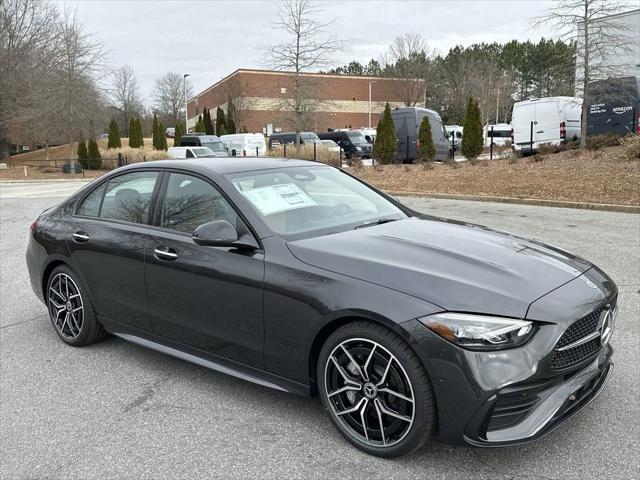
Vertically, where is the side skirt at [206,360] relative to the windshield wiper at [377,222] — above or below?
below

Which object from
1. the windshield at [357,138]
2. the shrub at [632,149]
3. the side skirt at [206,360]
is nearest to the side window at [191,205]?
the side skirt at [206,360]

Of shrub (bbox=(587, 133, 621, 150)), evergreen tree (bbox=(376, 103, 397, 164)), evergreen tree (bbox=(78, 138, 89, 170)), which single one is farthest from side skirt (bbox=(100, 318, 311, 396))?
evergreen tree (bbox=(78, 138, 89, 170))

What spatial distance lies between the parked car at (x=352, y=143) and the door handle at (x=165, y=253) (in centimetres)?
2953

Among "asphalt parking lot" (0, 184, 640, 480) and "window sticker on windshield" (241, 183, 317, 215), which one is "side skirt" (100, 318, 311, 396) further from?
"window sticker on windshield" (241, 183, 317, 215)

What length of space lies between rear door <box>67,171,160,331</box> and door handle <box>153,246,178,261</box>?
17 cm

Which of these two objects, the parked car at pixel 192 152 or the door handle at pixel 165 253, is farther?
the parked car at pixel 192 152

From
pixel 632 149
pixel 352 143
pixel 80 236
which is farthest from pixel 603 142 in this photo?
pixel 352 143

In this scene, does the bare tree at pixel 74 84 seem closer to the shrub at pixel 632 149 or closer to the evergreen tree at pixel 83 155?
the evergreen tree at pixel 83 155

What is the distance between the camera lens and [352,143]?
34.8m

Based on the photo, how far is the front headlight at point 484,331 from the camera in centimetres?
251

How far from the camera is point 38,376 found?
4051 mm

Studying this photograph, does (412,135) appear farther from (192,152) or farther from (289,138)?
(289,138)

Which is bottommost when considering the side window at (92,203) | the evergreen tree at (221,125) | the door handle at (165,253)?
the door handle at (165,253)

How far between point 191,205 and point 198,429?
56.4 inches
